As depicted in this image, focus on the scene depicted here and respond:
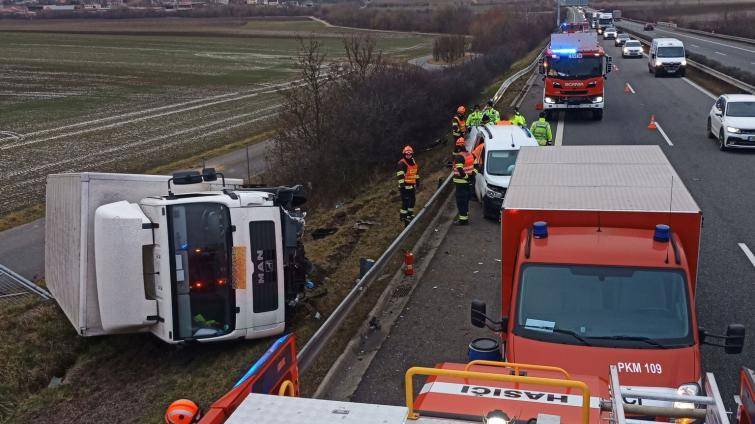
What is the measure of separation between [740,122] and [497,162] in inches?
356

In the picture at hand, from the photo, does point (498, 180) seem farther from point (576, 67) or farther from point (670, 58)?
point (670, 58)

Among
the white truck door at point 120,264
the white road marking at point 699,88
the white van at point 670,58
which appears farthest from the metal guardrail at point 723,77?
the white truck door at point 120,264

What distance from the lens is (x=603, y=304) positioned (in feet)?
22.0

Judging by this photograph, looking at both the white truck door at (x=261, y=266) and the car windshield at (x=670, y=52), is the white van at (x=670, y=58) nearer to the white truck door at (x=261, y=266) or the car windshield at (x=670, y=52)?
the car windshield at (x=670, y=52)

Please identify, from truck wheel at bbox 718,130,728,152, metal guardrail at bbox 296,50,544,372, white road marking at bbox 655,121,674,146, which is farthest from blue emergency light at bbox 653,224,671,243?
white road marking at bbox 655,121,674,146

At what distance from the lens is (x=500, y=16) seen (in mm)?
75312

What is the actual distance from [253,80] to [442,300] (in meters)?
58.6

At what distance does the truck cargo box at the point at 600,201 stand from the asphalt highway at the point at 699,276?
2.19 metres

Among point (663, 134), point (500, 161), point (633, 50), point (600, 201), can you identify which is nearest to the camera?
point (600, 201)

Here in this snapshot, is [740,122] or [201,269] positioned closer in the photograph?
[201,269]

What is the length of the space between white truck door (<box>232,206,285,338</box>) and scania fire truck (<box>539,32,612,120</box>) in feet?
57.5

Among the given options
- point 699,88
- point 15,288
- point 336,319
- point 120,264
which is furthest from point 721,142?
point 15,288

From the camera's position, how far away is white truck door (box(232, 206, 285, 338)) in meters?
10.4

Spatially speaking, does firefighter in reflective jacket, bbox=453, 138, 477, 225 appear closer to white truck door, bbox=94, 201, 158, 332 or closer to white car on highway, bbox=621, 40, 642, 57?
white truck door, bbox=94, 201, 158, 332
